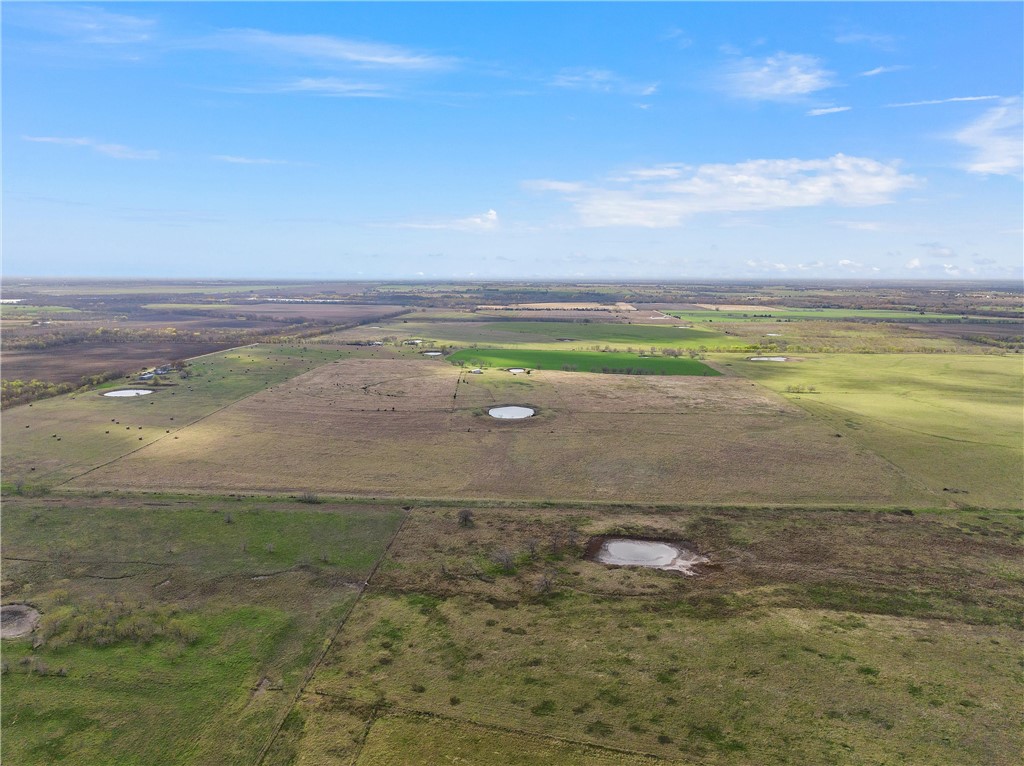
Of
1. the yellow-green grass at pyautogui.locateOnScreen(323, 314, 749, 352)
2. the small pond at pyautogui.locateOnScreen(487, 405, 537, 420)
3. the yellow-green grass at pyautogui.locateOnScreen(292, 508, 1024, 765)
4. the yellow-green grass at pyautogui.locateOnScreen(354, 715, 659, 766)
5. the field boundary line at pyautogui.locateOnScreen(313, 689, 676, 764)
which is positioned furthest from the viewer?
the yellow-green grass at pyautogui.locateOnScreen(323, 314, 749, 352)

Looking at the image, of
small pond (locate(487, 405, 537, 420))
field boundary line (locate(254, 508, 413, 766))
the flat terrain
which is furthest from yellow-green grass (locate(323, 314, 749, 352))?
field boundary line (locate(254, 508, 413, 766))

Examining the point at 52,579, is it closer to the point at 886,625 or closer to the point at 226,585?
the point at 226,585

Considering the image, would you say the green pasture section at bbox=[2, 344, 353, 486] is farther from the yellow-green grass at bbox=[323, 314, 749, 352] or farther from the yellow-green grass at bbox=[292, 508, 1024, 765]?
the yellow-green grass at bbox=[323, 314, 749, 352]

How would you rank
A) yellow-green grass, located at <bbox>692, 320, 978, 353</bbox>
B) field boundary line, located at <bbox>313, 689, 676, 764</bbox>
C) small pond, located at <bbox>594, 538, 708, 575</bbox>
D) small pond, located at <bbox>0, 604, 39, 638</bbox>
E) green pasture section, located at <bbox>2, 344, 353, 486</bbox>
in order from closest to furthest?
1. field boundary line, located at <bbox>313, 689, 676, 764</bbox>
2. small pond, located at <bbox>0, 604, 39, 638</bbox>
3. small pond, located at <bbox>594, 538, 708, 575</bbox>
4. green pasture section, located at <bbox>2, 344, 353, 486</bbox>
5. yellow-green grass, located at <bbox>692, 320, 978, 353</bbox>

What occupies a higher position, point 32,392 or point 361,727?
point 32,392

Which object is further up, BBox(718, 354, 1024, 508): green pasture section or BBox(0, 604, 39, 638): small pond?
BBox(718, 354, 1024, 508): green pasture section

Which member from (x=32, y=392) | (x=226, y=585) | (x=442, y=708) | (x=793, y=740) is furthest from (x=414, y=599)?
(x=32, y=392)
